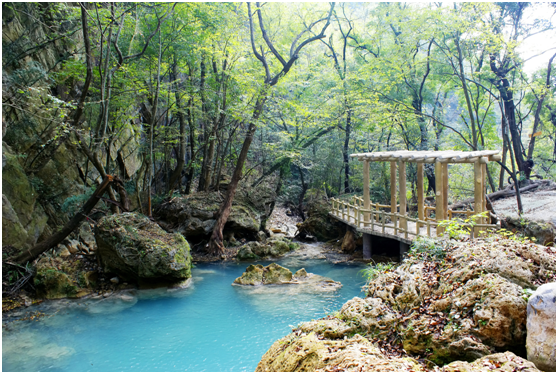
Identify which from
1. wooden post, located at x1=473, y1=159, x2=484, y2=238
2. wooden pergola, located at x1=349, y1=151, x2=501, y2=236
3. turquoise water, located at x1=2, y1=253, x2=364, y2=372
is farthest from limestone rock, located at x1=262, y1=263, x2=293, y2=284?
wooden post, located at x1=473, y1=159, x2=484, y2=238

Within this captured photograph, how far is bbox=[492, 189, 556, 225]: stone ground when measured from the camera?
11070 mm

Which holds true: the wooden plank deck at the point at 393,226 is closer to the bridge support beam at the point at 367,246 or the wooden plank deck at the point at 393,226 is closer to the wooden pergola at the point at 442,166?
the wooden pergola at the point at 442,166

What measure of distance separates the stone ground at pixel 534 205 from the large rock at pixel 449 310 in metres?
8.41

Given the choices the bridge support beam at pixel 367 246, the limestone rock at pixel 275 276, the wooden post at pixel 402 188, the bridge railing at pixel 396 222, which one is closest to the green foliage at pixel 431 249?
the bridge railing at pixel 396 222

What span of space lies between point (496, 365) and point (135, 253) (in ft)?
27.0

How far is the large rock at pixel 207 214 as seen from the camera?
43.7 ft

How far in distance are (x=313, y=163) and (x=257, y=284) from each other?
10.6 metres

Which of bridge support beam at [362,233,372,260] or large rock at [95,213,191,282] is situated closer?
large rock at [95,213,191,282]

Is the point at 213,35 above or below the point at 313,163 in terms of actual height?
above

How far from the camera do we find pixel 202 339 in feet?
22.0

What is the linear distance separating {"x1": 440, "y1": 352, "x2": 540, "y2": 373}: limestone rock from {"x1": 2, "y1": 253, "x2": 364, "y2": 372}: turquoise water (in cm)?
379

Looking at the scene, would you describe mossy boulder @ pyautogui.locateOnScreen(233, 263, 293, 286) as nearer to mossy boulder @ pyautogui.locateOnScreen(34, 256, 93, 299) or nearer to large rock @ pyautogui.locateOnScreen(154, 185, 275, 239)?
mossy boulder @ pyautogui.locateOnScreen(34, 256, 93, 299)

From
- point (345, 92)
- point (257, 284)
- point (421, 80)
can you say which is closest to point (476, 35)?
point (421, 80)

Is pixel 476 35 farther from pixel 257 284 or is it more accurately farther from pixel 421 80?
pixel 257 284
